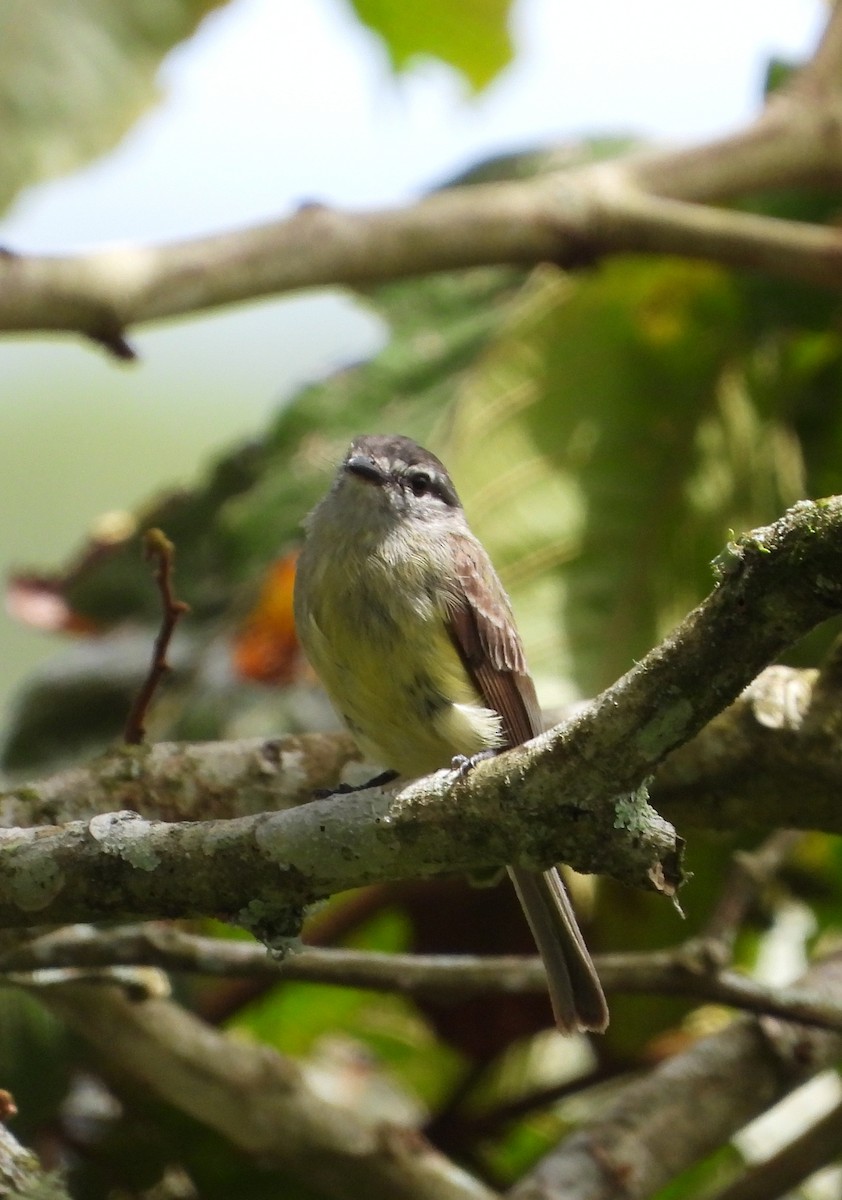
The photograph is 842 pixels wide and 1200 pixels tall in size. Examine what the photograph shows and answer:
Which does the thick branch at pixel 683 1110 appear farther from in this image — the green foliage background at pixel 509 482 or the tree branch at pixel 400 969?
the green foliage background at pixel 509 482

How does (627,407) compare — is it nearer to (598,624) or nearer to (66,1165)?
(598,624)

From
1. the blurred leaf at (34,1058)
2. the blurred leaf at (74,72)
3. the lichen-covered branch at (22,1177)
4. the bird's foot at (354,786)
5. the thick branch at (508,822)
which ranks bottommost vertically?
the blurred leaf at (34,1058)

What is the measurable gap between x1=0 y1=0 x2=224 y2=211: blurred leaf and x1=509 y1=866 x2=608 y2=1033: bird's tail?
7.41ft

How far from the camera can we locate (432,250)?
11.2 feet

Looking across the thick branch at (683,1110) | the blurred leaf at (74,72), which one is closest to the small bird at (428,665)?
the thick branch at (683,1110)

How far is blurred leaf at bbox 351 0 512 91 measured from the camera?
4.86 m

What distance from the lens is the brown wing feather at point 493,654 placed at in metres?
2.86

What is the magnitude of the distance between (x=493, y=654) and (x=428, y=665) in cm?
14

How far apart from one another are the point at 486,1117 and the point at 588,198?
2.30 metres

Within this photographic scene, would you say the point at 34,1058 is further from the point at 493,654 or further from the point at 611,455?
the point at 611,455

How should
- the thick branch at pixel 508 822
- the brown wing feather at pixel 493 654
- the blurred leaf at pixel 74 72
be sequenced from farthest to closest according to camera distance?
the blurred leaf at pixel 74 72, the brown wing feather at pixel 493 654, the thick branch at pixel 508 822

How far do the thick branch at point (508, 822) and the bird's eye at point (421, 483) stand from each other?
1.44m

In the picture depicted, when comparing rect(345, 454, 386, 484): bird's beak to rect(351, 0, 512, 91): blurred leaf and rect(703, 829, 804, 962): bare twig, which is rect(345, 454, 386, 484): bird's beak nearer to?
rect(703, 829, 804, 962): bare twig

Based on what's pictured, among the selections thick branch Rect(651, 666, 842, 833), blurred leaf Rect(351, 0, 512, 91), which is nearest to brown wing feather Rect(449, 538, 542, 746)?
thick branch Rect(651, 666, 842, 833)
